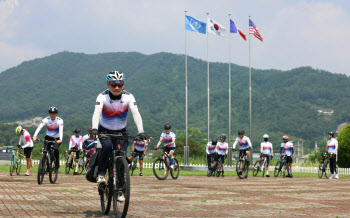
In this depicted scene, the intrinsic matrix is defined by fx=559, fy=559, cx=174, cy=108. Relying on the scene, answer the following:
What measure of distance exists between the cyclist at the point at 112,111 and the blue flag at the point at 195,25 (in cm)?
2756

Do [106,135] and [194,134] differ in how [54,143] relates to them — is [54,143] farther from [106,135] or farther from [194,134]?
[194,134]

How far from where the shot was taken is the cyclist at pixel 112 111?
27.4 feet

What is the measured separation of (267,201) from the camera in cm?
1138

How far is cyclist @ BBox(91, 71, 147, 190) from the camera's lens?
329 inches

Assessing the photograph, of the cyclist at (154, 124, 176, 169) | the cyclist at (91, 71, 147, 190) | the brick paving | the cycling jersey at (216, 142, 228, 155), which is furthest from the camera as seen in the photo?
the cycling jersey at (216, 142, 228, 155)

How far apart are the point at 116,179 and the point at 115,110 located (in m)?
1.17

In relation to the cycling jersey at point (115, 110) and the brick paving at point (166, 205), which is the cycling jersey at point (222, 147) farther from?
the cycling jersey at point (115, 110)

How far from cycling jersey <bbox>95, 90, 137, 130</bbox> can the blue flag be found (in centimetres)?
2755

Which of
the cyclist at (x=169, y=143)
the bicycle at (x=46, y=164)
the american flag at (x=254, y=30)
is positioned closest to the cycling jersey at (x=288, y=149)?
the cyclist at (x=169, y=143)

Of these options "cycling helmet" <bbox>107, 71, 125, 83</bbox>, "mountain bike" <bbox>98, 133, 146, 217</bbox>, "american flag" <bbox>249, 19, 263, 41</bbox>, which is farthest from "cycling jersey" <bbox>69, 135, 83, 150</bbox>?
"american flag" <bbox>249, 19, 263, 41</bbox>

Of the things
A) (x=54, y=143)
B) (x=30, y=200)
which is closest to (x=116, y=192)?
(x=30, y=200)

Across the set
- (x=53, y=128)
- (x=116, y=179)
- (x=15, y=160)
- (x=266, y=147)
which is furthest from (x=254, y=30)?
(x=116, y=179)

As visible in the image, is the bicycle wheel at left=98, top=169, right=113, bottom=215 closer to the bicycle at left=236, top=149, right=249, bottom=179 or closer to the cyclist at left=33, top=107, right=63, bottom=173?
the cyclist at left=33, top=107, right=63, bottom=173

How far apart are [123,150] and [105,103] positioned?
2.59ft
